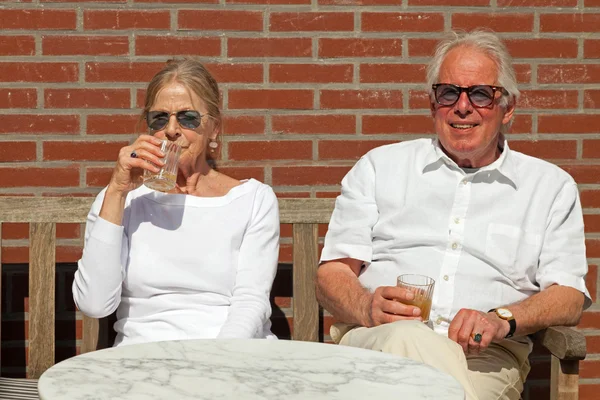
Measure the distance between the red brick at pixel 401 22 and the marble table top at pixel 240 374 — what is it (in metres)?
1.77

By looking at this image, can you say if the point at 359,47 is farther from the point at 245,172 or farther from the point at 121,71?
the point at 121,71

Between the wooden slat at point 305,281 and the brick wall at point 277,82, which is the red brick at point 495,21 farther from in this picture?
the wooden slat at point 305,281

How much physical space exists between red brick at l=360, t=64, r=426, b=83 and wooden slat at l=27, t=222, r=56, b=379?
141cm

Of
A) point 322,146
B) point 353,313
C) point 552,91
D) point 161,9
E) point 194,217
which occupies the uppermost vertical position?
point 161,9

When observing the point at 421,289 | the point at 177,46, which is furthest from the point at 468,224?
the point at 177,46

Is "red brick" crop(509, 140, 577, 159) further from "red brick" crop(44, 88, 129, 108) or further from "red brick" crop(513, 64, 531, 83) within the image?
"red brick" crop(44, 88, 129, 108)

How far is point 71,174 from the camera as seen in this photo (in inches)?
151

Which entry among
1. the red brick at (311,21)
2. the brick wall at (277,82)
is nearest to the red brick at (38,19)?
the brick wall at (277,82)

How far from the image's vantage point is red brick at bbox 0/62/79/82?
377cm

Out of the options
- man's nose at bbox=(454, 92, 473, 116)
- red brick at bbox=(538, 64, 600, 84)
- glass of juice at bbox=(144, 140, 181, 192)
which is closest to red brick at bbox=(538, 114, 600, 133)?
red brick at bbox=(538, 64, 600, 84)

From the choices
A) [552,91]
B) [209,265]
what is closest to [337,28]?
[552,91]

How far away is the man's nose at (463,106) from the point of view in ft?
11.2

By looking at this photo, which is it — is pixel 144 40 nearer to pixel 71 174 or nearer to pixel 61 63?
pixel 61 63

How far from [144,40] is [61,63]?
0.34 m
